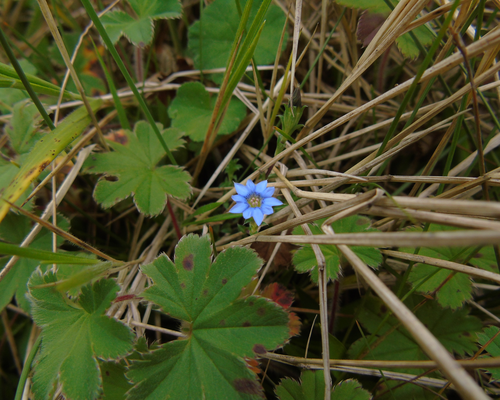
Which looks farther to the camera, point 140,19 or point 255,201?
point 140,19

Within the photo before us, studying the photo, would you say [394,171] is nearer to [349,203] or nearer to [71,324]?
[349,203]

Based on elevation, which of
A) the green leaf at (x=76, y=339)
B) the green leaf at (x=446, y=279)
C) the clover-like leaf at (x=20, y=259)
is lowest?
the green leaf at (x=446, y=279)

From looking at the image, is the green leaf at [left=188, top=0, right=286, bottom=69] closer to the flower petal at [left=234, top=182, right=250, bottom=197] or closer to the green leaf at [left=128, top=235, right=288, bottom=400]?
the flower petal at [left=234, top=182, right=250, bottom=197]

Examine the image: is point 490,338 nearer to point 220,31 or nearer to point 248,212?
point 248,212

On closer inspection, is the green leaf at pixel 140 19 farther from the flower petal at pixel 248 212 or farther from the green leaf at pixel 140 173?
the flower petal at pixel 248 212

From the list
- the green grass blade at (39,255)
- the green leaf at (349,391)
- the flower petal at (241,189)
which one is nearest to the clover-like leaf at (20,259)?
the green grass blade at (39,255)

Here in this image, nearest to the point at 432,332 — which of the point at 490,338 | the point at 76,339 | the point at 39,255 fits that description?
the point at 490,338
